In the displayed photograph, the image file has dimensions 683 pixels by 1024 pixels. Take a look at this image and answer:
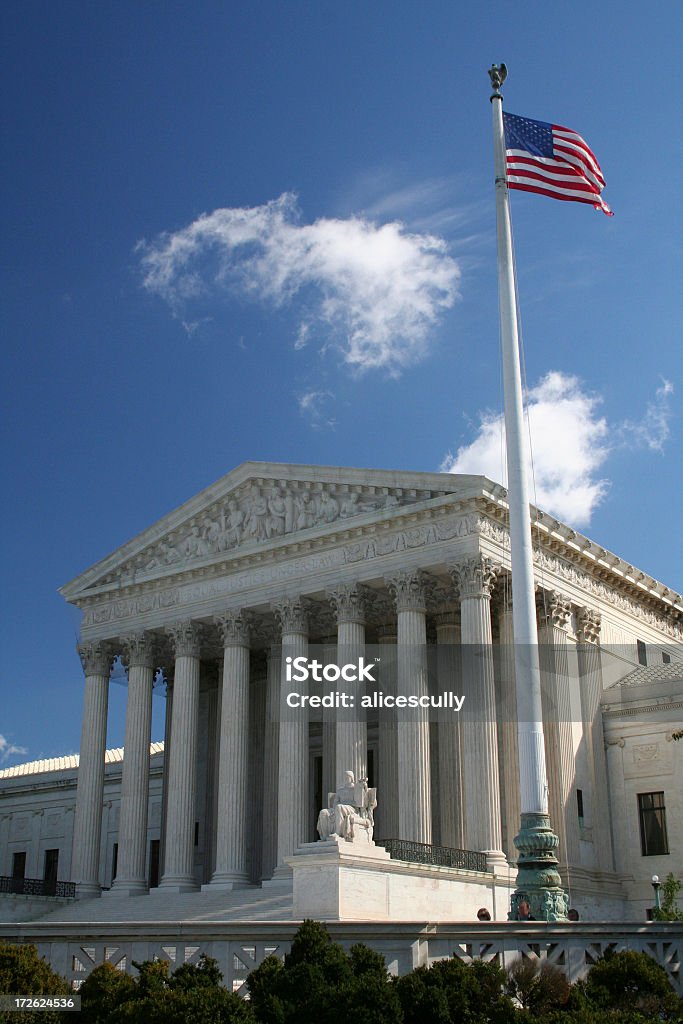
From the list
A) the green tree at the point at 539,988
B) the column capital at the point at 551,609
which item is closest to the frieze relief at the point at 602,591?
the column capital at the point at 551,609

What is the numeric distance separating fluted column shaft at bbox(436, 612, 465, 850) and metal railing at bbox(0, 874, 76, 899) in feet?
50.8

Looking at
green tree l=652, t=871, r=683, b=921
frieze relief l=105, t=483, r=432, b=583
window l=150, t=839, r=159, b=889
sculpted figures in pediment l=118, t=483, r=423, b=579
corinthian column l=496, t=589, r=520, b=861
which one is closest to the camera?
green tree l=652, t=871, r=683, b=921

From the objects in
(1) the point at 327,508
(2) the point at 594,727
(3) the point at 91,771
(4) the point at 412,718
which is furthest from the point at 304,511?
(3) the point at 91,771

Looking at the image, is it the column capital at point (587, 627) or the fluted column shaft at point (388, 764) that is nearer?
the column capital at point (587, 627)

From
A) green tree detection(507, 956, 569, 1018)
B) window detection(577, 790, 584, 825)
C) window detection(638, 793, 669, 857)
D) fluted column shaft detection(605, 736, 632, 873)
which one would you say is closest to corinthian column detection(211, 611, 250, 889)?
window detection(577, 790, 584, 825)

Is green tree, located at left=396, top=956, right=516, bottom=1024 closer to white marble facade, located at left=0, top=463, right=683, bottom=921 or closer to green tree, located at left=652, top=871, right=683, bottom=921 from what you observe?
Answer: green tree, located at left=652, top=871, right=683, bottom=921

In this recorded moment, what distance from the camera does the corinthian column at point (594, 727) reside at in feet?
137

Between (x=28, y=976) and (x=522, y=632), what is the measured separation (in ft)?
34.7

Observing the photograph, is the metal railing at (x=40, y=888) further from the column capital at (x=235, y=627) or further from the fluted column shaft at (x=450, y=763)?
the fluted column shaft at (x=450, y=763)

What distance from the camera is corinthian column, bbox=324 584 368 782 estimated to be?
131ft

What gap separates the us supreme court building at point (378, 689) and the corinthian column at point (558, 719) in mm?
94

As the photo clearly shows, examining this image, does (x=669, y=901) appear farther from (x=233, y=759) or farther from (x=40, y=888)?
(x=40, y=888)

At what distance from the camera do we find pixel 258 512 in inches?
1807

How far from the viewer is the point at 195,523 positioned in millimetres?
47875
